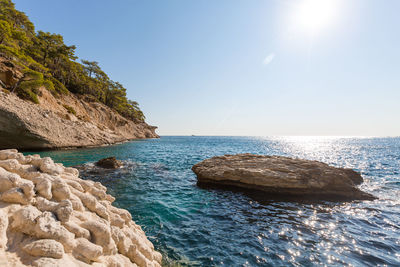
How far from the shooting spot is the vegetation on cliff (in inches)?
1083

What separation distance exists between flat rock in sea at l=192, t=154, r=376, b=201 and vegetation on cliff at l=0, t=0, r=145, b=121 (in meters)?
33.6

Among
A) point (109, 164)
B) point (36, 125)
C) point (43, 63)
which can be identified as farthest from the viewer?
point (43, 63)

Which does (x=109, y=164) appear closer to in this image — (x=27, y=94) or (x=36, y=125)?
(x=36, y=125)

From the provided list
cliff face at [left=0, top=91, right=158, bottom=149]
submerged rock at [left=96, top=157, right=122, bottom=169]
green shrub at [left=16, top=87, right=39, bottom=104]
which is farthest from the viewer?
green shrub at [left=16, top=87, right=39, bottom=104]

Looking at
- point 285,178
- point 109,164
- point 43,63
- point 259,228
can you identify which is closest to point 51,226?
point 259,228

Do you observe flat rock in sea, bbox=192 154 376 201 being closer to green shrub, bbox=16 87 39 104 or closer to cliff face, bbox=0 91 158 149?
cliff face, bbox=0 91 158 149

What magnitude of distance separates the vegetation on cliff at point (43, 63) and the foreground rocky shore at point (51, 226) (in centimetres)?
3377

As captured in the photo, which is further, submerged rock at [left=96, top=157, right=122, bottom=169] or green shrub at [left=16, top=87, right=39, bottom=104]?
green shrub at [left=16, top=87, right=39, bottom=104]

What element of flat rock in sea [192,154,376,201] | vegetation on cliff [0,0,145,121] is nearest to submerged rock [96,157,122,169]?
flat rock in sea [192,154,376,201]

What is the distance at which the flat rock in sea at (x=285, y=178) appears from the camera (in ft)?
36.0

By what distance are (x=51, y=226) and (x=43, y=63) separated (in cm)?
6029

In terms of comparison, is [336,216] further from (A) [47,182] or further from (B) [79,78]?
(B) [79,78]

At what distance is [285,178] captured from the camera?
11328mm

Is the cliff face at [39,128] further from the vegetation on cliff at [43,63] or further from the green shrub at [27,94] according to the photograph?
the vegetation on cliff at [43,63]
